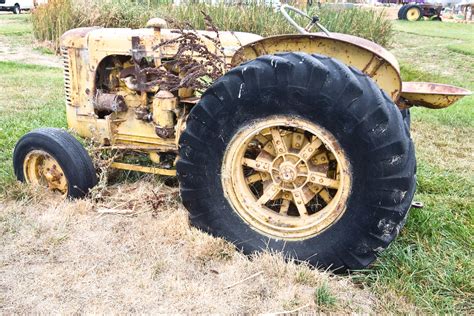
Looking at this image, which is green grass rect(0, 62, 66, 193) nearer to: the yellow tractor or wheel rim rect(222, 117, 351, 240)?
the yellow tractor

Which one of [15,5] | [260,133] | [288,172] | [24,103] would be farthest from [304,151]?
[15,5]

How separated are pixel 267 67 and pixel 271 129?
389 mm

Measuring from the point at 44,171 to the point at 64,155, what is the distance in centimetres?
32

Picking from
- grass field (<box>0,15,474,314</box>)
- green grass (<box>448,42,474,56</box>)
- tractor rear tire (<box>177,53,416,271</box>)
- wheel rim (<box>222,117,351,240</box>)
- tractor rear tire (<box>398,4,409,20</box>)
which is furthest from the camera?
tractor rear tire (<box>398,4,409,20</box>)

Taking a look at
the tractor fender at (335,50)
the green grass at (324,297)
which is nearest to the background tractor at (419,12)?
the tractor fender at (335,50)

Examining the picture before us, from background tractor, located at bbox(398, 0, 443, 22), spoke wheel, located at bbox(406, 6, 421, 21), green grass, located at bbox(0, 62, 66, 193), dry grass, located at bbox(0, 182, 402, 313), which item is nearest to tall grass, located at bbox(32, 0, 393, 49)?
green grass, located at bbox(0, 62, 66, 193)

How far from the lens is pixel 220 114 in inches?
105

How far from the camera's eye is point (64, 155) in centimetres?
341

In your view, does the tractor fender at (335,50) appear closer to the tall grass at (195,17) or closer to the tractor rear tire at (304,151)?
the tractor rear tire at (304,151)

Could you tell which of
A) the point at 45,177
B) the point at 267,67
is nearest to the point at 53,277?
the point at 45,177

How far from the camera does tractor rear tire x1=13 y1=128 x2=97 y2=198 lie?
3.43 meters

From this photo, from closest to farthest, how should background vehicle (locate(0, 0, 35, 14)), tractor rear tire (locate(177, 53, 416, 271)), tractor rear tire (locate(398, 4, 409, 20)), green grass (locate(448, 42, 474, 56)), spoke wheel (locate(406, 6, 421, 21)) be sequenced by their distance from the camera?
tractor rear tire (locate(177, 53, 416, 271)), green grass (locate(448, 42, 474, 56)), tractor rear tire (locate(398, 4, 409, 20)), spoke wheel (locate(406, 6, 421, 21)), background vehicle (locate(0, 0, 35, 14))

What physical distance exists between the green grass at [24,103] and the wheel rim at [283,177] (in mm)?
2025

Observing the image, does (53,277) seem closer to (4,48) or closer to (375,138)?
(375,138)
